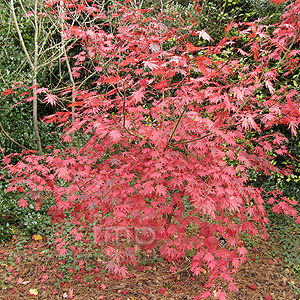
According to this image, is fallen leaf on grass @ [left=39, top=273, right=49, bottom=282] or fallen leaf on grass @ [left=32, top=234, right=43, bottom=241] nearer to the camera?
fallen leaf on grass @ [left=39, top=273, right=49, bottom=282]

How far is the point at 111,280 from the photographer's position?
3.33 metres

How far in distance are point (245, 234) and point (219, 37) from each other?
407 centimetres

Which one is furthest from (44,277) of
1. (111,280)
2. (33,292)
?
(111,280)

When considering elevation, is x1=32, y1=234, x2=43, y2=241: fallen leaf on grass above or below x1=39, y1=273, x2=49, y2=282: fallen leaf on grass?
below

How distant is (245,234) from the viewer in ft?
14.9

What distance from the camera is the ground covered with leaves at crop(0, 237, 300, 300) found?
10.2ft

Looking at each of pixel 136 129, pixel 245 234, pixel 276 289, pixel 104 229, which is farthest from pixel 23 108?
pixel 276 289

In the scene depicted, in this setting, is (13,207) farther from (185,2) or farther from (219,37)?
(185,2)

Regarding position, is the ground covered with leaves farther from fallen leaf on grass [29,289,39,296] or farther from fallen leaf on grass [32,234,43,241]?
fallen leaf on grass [32,234,43,241]

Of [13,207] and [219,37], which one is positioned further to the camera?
[219,37]

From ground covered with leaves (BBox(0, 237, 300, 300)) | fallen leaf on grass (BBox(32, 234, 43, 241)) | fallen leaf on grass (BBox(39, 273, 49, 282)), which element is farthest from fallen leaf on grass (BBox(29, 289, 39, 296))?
fallen leaf on grass (BBox(32, 234, 43, 241))

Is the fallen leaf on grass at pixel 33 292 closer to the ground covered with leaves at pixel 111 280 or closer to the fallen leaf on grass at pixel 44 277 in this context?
the ground covered with leaves at pixel 111 280

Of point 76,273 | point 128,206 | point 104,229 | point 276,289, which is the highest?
point 128,206

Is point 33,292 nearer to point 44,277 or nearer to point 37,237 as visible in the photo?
point 44,277
